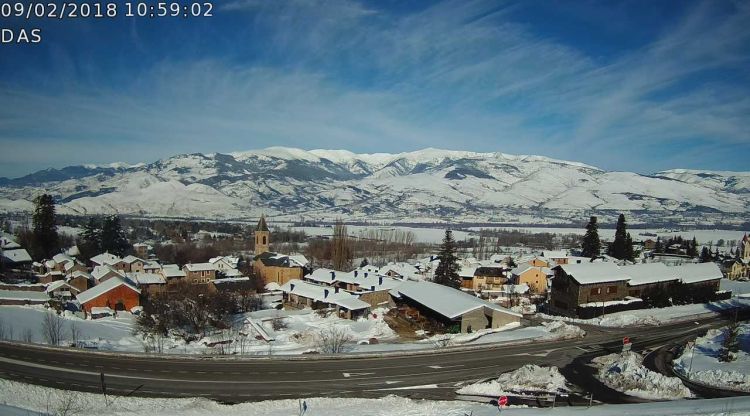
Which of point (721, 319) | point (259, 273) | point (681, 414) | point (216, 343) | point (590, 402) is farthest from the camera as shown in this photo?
point (259, 273)

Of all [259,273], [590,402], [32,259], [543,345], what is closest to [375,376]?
[590,402]

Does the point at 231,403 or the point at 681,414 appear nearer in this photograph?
the point at 681,414

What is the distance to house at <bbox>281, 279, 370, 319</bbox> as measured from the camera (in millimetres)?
46875

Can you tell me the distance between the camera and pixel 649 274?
166 ft

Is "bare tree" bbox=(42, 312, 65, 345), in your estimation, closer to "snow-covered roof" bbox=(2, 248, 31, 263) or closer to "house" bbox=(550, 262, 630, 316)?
"snow-covered roof" bbox=(2, 248, 31, 263)

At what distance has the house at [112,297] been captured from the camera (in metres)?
47.8

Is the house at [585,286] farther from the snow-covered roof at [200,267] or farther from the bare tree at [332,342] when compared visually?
the snow-covered roof at [200,267]

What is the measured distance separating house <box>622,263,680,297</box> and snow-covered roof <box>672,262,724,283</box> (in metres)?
1.05

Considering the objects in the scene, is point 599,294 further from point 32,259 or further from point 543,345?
point 32,259

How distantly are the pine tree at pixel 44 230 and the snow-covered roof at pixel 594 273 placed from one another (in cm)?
7633

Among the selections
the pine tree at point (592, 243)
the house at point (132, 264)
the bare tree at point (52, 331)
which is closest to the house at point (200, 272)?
the house at point (132, 264)

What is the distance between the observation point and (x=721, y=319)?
4256 cm

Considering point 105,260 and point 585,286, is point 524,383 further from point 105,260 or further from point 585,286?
point 105,260

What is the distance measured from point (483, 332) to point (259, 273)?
1395 inches
